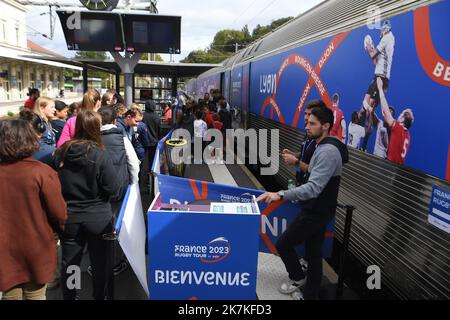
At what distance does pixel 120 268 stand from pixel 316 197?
233cm


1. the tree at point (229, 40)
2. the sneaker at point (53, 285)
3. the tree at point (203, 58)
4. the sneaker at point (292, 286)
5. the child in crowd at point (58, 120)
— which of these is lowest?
the sneaker at point (53, 285)

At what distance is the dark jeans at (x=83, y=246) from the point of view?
311 centimetres

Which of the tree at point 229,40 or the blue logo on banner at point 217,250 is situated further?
the tree at point 229,40

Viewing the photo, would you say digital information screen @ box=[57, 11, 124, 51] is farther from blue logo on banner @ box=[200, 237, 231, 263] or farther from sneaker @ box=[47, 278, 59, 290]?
blue logo on banner @ box=[200, 237, 231, 263]

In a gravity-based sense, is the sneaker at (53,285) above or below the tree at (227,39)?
below

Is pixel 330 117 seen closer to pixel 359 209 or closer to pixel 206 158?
pixel 359 209

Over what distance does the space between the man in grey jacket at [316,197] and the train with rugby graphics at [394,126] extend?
492 millimetres

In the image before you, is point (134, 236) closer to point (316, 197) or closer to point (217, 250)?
point (217, 250)

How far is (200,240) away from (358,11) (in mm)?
3080

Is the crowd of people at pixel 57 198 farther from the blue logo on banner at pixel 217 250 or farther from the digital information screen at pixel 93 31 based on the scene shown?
the digital information screen at pixel 93 31

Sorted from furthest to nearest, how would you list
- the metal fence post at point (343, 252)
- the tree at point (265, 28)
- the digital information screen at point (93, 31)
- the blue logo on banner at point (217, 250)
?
the tree at point (265, 28)
the digital information screen at point (93, 31)
the metal fence post at point (343, 252)
the blue logo on banner at point (217, 250)

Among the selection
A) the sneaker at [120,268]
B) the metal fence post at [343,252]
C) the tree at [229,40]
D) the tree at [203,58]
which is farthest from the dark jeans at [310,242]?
the tree at [229,40]
